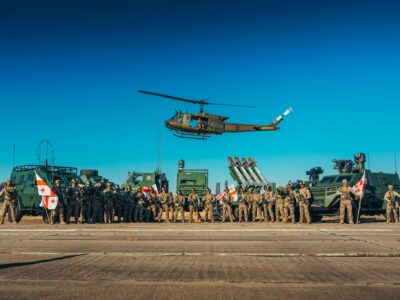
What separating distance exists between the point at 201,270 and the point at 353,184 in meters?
13.8

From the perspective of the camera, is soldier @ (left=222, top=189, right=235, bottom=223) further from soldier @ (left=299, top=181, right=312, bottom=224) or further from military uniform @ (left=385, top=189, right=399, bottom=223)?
military uniform @ (left=385, top=189, right=399, bottom=223)

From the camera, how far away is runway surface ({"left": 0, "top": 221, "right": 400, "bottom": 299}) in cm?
415

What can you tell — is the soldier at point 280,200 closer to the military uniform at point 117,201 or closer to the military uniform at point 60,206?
the military uniform at point 117,201

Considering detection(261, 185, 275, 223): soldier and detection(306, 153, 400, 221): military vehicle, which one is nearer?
detection(306, 153, 400, 221): military vehicle

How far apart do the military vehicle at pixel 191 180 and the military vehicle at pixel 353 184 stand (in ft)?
28.1

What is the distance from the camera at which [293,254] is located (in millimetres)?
6652

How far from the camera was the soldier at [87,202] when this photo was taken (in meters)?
17.1

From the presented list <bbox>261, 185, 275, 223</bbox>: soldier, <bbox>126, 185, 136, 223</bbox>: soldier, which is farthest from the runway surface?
<bbox>126, 185, 136, 223</bbox>: soldier

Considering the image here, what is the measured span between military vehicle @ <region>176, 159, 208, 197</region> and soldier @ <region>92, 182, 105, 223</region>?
9.02 m

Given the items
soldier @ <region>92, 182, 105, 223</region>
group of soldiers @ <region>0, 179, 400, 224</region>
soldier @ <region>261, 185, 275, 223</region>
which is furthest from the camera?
soldier @ <region>261, 185, 275, 223</region>

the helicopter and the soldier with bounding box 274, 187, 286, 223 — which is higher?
the helicopter

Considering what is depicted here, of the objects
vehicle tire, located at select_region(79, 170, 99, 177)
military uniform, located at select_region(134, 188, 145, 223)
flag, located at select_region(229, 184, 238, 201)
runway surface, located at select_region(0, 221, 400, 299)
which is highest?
vehicle tire, located at select_region(79, 170, 99, 177)

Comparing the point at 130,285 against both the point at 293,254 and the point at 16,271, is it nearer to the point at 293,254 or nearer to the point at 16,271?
the point at 16,271

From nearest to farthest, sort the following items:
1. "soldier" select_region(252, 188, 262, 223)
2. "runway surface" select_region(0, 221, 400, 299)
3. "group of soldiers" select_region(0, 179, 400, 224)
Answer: "runway surface" select_region(0, 221, 400, 299), "group of soldiers" select_region(0, 179, 400, 224), "soldier" select_region(252, 188, 262, 223)
